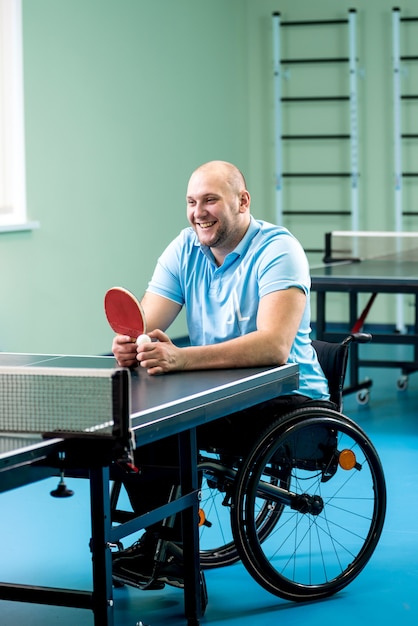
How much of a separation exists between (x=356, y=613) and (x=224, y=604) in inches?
13.9

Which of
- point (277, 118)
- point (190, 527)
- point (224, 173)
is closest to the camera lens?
point (190, 527)

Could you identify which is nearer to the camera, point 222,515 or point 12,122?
point 222,515

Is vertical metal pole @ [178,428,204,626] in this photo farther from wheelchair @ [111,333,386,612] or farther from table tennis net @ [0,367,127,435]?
table tennis net @ [0,367,127,435]

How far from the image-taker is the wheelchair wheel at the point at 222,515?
2.92 metres

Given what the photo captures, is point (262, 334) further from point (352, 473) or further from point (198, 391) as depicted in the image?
point (352, 473)

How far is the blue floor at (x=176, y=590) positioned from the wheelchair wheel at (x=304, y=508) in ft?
0.27

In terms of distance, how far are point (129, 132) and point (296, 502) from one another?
14.8 ft

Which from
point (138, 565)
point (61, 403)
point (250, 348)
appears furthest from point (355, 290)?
point (61, 403)

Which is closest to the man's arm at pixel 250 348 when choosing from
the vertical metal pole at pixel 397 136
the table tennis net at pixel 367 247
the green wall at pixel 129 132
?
the green wall at pixel 129 132

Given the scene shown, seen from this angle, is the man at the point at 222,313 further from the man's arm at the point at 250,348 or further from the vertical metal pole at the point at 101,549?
the vertical metal pole at the point at 101,549

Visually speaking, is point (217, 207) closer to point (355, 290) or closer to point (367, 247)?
point (355, 290)

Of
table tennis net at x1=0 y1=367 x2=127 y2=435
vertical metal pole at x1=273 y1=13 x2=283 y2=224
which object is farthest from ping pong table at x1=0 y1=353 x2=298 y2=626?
vertical metal pole at x1=273 y1=13 x2=283 y2=224

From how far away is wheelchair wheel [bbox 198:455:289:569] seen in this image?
292 centimetres

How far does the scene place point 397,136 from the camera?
8102mm
